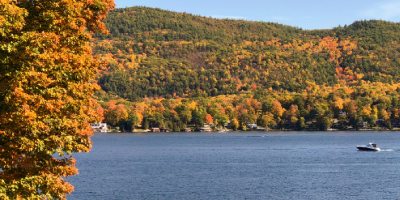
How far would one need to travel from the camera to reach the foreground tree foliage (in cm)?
2739

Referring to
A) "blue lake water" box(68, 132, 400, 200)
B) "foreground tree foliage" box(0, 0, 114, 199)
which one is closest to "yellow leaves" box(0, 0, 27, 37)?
"foreground tree foliage" box(0, 0, 114, 199)

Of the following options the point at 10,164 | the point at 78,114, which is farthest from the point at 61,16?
the point at 10,164

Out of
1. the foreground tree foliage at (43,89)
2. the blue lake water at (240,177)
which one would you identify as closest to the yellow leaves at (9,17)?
the foreground tree foliage at (43,89)

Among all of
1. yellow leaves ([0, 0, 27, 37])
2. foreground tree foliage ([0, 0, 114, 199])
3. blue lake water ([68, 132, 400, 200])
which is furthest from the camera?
blue lake water ([68, 132, 400, 200])

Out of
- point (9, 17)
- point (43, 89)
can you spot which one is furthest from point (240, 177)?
point (9, 17)

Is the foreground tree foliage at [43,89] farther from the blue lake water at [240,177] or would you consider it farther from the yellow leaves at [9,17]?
the blue lake water at [240,177]

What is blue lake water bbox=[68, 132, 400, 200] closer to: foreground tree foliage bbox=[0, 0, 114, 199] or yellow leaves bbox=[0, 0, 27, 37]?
foreground tree foliage bbox=[0, 0, 114, 199]

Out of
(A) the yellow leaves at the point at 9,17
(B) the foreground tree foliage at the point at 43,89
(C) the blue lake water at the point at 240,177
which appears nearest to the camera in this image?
(A) the yellow leaves at the point at 9,17

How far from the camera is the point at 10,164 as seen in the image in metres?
28.9

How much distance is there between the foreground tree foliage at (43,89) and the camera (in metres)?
27.4

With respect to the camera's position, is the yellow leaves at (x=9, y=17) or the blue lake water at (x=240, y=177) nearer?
the yellow leaves at (x=9, y=17)

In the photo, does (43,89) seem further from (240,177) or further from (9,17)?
(240,177)

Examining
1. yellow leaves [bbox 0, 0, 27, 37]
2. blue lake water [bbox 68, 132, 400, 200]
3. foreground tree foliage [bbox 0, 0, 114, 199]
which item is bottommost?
blue lake water [bbox 68, 132, 400, 200]

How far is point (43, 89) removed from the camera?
28.3 metres
